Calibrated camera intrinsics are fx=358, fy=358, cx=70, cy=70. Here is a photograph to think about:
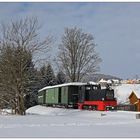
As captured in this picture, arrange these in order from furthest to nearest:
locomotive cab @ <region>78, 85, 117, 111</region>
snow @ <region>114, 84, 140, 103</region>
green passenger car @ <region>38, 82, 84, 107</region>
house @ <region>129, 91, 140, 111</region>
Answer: snow @ <region>114, 84, 140, 103</region>
house @ <region>129, 91, 140, 111</region>
green passenger car @ <region>38, 82, 84, 107</region>
locomotive cab @ <region>78, 85, 117, 111</region>

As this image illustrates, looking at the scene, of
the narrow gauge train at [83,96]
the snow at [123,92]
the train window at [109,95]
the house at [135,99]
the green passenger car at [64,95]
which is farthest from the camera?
the snow at [123,92]

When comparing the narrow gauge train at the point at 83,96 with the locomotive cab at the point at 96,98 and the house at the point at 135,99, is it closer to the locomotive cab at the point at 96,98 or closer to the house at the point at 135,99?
the locomotive cab at the point at 96,98

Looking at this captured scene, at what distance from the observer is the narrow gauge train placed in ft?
129

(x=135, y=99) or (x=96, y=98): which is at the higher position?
(x=96, y=98)

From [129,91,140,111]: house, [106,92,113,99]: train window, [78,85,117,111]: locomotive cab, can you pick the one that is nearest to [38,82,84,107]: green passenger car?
[78,85,117,111]: locomotive cab

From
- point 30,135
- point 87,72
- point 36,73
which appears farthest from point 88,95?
point 30,135

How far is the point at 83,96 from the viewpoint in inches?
1626

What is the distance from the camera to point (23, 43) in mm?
29344

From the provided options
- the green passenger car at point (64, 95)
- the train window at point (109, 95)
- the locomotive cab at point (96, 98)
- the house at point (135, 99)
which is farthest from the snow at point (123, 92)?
the train window at point (109, 95)

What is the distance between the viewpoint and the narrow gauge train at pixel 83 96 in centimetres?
3922

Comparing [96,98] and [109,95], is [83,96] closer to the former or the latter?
[96,98]

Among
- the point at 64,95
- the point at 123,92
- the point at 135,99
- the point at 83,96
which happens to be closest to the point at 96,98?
the point at 83,96

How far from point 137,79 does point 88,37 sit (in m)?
59.3

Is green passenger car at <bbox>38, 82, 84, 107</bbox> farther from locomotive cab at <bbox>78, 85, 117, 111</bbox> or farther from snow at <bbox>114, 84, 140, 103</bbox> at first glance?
snow at <bbox>114, 84, 140, 103</bbox>
